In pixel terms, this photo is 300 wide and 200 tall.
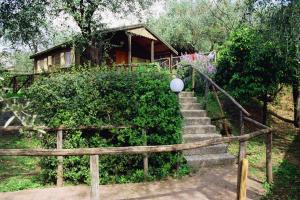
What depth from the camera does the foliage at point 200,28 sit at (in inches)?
1396

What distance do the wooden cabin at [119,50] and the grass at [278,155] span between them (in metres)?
7.81

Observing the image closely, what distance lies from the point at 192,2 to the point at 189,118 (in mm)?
34393

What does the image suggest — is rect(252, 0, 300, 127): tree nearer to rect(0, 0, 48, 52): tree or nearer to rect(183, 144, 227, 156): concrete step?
rect(183, 144, 227, 156): concrete step

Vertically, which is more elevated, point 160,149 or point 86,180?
point 160,149

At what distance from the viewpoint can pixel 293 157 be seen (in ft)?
33.2

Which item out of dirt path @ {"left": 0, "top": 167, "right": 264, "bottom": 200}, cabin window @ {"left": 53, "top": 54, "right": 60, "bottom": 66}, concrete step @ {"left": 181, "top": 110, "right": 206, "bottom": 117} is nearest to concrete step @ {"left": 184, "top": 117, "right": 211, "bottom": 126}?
concrete step @ {"left": 181, "top": 110, "right": 206, "bottom": 117}

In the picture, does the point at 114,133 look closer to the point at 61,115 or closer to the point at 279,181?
the point at 61,115

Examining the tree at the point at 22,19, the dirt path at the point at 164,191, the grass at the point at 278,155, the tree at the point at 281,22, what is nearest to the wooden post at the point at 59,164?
the dirt path at the point at 164,191

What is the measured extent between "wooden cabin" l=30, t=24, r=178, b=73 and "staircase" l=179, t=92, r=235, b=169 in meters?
8.75

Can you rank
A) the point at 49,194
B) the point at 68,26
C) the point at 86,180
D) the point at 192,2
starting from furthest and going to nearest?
the point at 192,2 < the point at 68,26 < the point at 86,180 < the point at 49,194

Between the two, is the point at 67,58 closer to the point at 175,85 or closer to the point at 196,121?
the point at 196,121

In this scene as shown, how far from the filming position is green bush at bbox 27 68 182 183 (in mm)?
7922

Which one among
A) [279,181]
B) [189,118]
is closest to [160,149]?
[279,181]

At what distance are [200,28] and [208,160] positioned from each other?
30.9 metres
